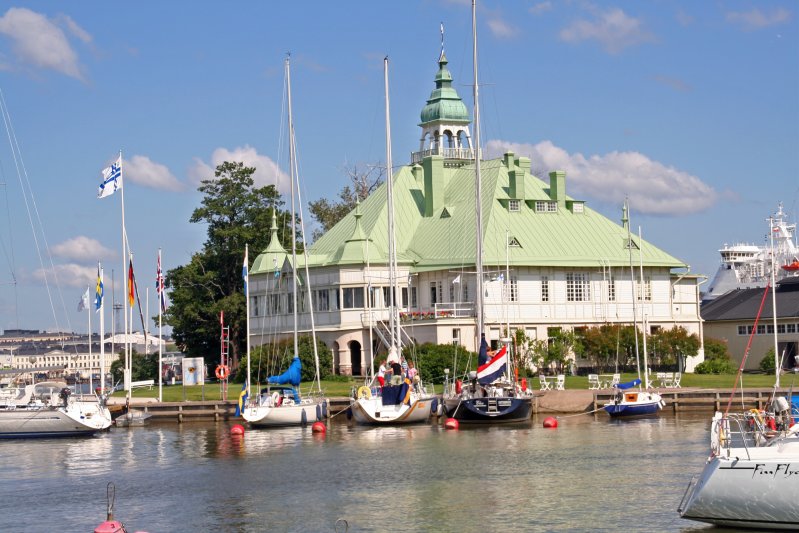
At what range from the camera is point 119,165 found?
220ft

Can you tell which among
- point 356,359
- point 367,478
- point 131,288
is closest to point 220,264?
point 356,359

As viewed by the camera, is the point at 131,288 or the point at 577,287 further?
the point at 577,287

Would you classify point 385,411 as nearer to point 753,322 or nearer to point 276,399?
point 276,399

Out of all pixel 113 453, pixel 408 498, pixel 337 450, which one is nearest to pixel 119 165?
pixel 113 453

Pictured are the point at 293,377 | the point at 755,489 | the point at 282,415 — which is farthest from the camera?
the point at 293,377

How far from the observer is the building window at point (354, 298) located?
3450 inches

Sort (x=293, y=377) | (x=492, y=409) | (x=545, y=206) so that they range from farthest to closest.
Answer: (x=545, y=206) → (x=293, y=377) → (x=492, y=409)

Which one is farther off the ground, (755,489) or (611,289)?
(611,289)

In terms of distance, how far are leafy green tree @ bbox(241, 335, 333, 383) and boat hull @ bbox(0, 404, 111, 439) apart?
67.2 ft

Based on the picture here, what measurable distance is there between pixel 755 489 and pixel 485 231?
58.8 metres

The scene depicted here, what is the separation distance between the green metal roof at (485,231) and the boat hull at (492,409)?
77.3 feet

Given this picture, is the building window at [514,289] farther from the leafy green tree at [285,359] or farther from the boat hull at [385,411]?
the boat hull at [385,411]

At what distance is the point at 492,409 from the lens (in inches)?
2411

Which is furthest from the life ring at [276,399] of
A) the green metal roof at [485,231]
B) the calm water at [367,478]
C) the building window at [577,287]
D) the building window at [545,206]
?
the building window at [545,206]
